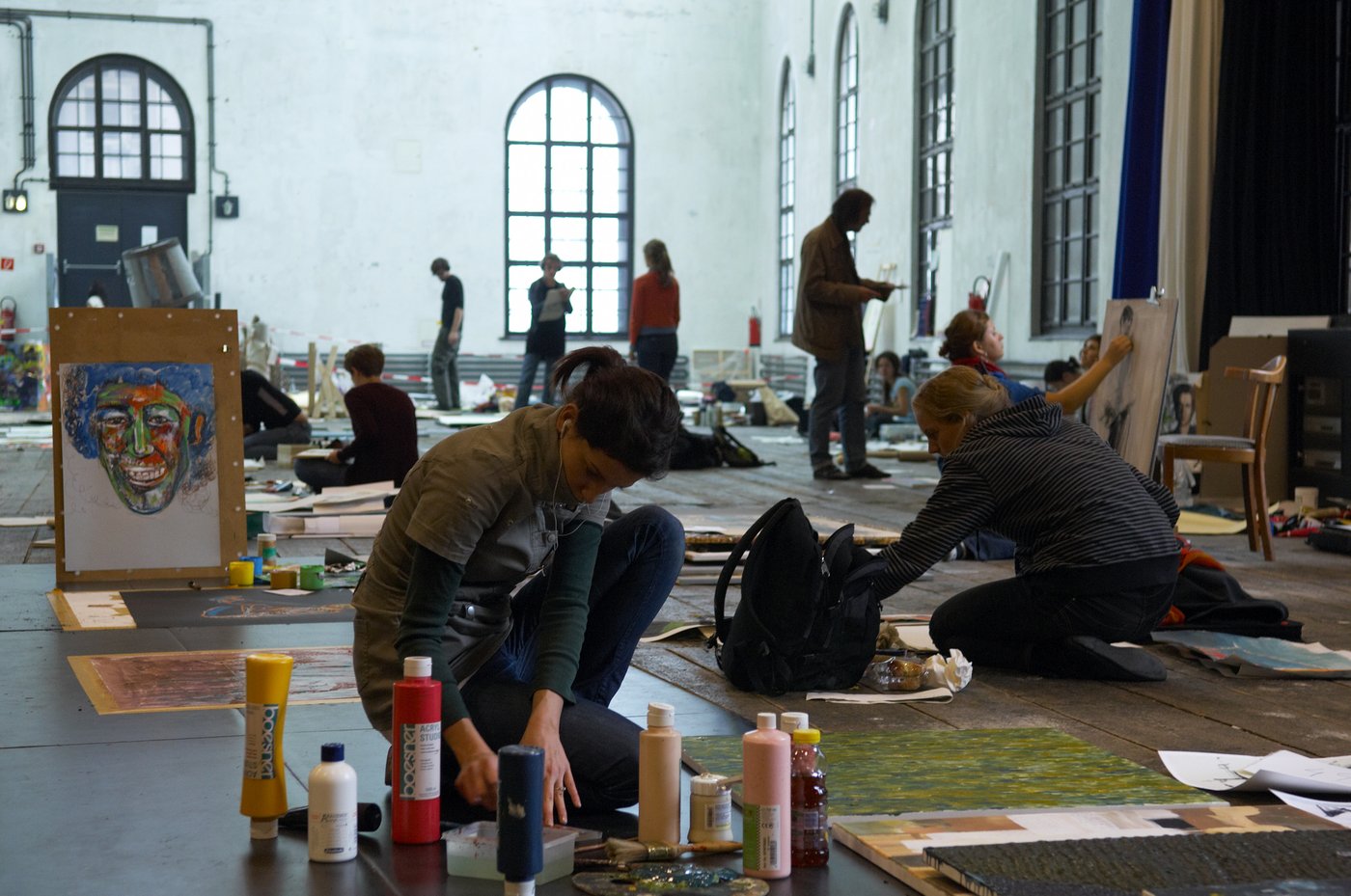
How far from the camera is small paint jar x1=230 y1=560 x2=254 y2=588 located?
5.25 m

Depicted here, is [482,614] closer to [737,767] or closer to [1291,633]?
[737,767]

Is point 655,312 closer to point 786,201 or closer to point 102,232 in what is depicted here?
point 786,201

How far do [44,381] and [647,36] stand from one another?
25.2 ft

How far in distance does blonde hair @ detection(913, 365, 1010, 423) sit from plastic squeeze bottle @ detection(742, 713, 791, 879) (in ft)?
5.71

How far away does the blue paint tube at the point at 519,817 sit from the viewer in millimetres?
2059

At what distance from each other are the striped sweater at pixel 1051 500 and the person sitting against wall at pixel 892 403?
841 centimetres

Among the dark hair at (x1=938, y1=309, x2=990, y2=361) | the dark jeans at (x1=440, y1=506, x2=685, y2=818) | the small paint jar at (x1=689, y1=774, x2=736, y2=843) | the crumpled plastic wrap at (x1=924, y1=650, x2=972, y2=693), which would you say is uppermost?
the dark hair at (x1=938, y1=309, x2=990, y2=361)

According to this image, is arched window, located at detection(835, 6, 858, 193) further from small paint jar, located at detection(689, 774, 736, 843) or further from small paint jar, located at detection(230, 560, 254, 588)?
small paint jar, located at detection(689, 774, 736, 843)

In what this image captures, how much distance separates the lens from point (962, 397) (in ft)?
12.6

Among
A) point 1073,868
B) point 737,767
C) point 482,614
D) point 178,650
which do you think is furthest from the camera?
point 178,650

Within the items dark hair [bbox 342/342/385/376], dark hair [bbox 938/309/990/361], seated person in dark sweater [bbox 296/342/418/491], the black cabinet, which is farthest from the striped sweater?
the black cabinet

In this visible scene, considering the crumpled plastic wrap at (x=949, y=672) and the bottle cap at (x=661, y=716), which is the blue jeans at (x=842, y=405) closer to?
the crumpled plastic wrap at (x=949, y=672)

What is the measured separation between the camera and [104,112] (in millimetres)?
17000

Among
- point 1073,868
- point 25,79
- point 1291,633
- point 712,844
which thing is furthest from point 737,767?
point 25,79
